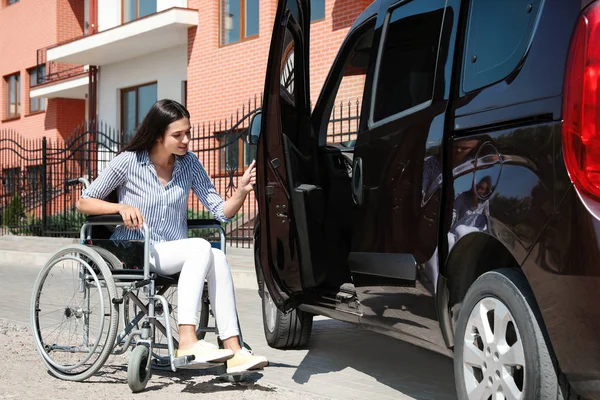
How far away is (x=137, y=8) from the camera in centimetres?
2438

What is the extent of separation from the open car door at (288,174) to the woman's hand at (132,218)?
0.65m

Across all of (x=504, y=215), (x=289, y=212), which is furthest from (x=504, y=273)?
(x=289, y=212)

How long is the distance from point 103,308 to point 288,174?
1186mm

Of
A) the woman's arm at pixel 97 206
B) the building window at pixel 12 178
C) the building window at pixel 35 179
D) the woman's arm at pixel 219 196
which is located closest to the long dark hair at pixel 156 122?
the woman's arm at pixel 219 196

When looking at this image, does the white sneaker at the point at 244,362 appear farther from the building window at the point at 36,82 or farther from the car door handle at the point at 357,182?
the building window at the point at 36,82

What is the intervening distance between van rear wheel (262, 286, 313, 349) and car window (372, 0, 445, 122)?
1.91 metres

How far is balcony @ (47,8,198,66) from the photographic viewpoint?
20.9 meters

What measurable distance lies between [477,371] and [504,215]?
687 mm

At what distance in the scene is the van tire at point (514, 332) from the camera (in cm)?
308

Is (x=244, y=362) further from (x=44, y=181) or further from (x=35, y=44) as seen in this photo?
(x=35, y=44)

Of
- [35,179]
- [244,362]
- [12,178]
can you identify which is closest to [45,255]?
[12,178]

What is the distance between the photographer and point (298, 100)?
500cm

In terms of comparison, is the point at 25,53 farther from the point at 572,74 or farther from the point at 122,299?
the point at 572,74

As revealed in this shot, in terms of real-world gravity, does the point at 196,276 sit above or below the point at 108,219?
below
